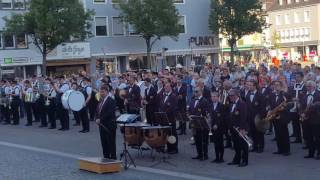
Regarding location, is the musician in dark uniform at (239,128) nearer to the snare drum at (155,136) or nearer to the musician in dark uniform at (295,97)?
the snare drum at (155,136)

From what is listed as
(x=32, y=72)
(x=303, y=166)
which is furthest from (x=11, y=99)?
(x=32, y=72)

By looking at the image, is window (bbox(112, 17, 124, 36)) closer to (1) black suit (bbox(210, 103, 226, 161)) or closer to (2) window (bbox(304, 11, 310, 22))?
(1) black suit (bbox(210, 103, 226, 161))

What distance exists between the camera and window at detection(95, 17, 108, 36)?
5253 cm

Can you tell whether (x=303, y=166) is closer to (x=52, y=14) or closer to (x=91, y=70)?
(x=52, y=14)

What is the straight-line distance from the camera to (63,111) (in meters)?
21.9

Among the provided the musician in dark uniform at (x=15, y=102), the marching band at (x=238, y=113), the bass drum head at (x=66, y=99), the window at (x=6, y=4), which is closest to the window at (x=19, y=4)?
the window at (x=6, y=4)

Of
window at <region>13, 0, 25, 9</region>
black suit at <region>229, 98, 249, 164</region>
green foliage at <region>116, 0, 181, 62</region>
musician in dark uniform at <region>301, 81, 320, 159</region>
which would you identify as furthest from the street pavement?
green foliage at <region>116, 0, 181, 62</region>

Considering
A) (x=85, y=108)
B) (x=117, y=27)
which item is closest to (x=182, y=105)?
(x=85, y=108)

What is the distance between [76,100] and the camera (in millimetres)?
20562

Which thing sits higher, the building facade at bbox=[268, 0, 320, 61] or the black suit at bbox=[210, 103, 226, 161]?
the building facade at bbox=[268, 0, 320, 61]

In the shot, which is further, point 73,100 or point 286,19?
point 286,19

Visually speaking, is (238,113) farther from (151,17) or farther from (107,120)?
(151,17)

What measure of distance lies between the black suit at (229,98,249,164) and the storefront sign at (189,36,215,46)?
45.2m

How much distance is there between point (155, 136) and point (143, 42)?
41.8 meters
